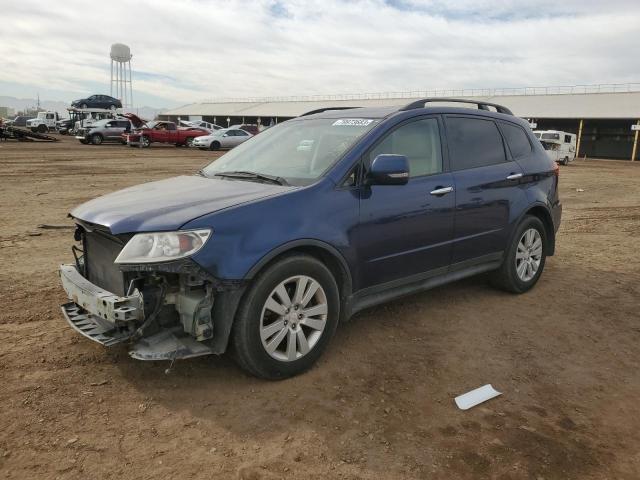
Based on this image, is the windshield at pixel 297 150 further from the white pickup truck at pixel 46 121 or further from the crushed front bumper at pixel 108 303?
the white pickup truck at pixel 46 121

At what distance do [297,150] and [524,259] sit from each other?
262 cm

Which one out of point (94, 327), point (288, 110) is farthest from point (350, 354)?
point (288, 110)

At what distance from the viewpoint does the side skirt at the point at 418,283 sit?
375cm

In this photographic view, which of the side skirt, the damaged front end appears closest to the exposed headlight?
the damaged front end

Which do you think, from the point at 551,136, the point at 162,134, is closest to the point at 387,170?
the point at 551,136

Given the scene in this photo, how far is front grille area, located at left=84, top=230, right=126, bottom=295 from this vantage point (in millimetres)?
3270

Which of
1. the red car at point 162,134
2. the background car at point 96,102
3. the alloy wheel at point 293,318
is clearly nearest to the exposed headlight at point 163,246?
the alloy wheel at point 293,318

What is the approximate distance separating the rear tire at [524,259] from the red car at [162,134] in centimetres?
2913

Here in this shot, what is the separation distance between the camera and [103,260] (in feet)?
11.3

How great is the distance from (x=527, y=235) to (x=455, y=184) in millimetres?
1346

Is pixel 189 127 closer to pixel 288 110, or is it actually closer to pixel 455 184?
pixel 288 110

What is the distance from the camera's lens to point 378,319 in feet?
14.5

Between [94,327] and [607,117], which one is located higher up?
[607,117]

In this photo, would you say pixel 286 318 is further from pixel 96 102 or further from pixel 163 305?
pixel 96 102
